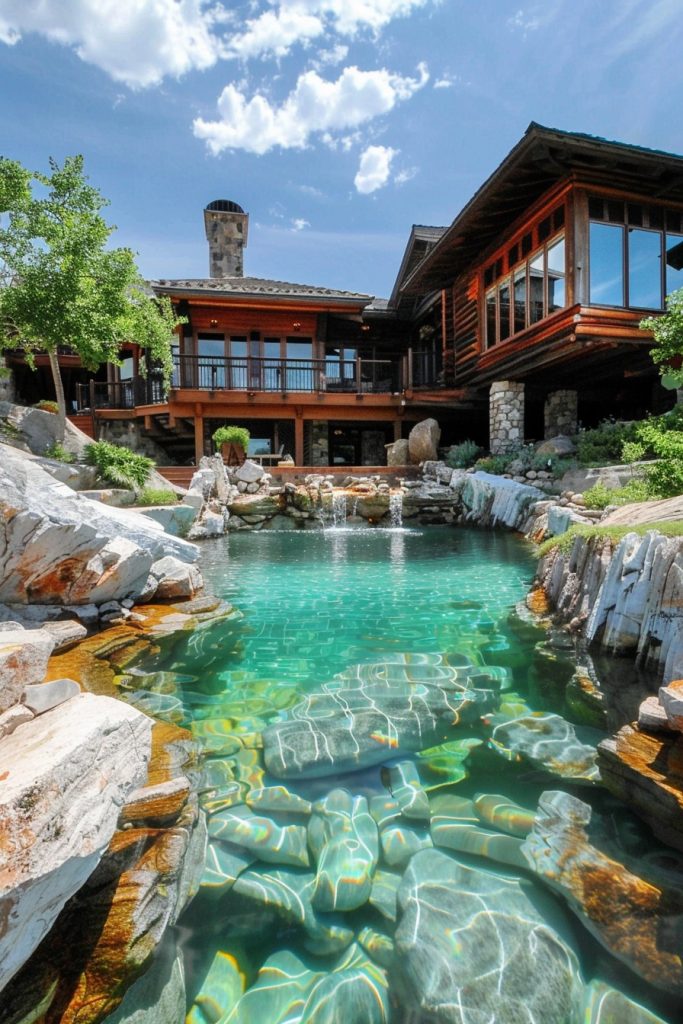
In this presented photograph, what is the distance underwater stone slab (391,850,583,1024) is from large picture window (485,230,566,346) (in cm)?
1229

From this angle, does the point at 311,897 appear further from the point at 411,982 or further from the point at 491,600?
the point at 491,600

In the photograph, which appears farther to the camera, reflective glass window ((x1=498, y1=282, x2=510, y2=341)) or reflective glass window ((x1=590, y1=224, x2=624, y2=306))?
reflective glass window ((x1=498, y1=282, x2=510, y2=341))

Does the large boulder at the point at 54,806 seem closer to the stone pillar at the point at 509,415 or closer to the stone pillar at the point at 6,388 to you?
the stone pillar at the point at 509,415

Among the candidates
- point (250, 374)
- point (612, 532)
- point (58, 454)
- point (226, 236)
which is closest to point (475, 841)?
point (612, 532)

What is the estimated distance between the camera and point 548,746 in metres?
2.96

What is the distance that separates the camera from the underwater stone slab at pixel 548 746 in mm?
2723

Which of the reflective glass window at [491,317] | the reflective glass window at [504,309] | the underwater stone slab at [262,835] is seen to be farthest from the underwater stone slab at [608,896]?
the reflective glass window at [491,317]

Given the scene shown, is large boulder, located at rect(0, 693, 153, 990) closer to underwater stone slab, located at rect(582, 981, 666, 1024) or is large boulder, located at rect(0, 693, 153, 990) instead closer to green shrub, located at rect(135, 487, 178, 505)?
underwater stone slab, located at rect(582, 981, 666, 1024)

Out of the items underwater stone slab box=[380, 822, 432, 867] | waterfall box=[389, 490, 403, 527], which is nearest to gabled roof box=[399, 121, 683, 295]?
waterfall box=[389, 490, 403, 527]

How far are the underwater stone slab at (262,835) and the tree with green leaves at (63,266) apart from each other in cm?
1129

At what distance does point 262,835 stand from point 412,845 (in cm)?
70

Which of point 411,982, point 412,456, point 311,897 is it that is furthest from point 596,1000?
point 412,456

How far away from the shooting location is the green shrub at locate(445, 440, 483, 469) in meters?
15.0

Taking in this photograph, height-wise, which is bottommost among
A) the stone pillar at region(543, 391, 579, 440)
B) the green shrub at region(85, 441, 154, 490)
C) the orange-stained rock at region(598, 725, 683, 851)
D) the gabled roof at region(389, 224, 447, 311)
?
the orange-stained rock at region(598, 725, 683, 851)
